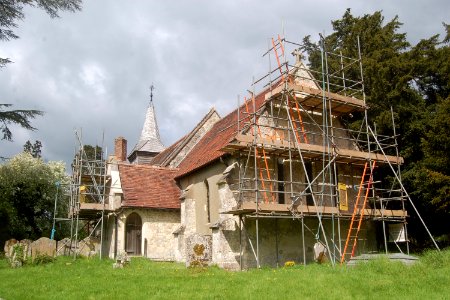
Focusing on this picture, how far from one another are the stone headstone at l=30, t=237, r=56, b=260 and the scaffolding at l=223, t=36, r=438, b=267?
8840 mm

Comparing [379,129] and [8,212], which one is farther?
[8,212]

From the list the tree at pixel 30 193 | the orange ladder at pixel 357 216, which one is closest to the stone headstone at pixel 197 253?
the orange ladder at pixel 357 216

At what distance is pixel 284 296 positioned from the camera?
11.0m

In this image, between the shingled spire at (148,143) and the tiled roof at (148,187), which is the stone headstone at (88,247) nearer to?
the tiled roof at (148,187)

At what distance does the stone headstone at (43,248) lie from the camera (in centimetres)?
2006

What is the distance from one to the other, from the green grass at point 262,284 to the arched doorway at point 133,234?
873 cm

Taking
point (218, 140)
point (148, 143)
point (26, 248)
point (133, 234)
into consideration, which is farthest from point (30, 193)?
point (218, 140)

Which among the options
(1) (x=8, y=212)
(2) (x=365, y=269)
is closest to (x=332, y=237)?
(2) (x=365, y=269)

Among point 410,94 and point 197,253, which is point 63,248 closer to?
point 197,253

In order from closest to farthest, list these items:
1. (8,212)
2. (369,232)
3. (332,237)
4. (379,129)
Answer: (332,237) < (369,232) < (379,129) < (8,212)

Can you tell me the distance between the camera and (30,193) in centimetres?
3475

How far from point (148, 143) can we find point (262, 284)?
29.9 metres

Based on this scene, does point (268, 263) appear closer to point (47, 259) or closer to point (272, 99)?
point (272, 99)

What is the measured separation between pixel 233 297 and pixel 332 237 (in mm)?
10094
